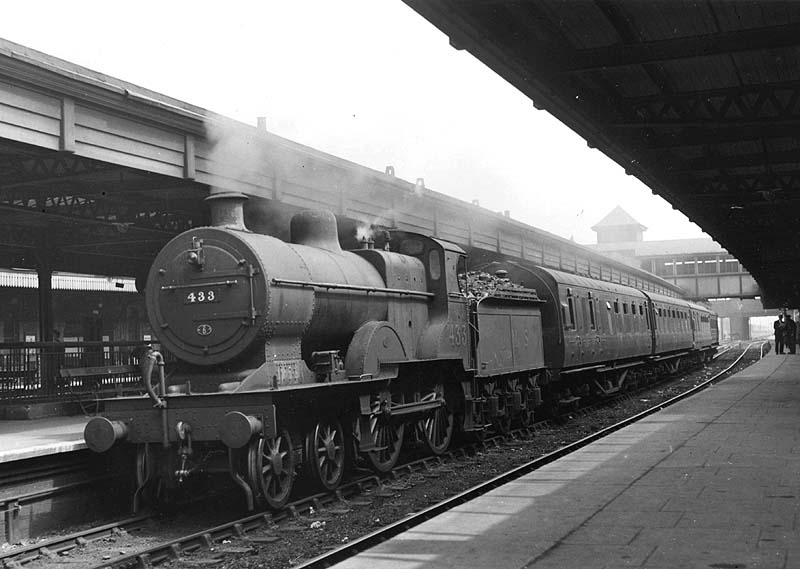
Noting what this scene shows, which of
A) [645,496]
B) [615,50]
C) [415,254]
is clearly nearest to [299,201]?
[415,254]

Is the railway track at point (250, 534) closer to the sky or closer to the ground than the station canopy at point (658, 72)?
closer to the ground

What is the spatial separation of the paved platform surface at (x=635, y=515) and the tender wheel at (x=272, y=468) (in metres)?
2.05

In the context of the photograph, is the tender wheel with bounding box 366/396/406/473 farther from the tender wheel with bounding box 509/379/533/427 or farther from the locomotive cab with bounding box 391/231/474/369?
the tender wheel with bounding box 509/379/533/427

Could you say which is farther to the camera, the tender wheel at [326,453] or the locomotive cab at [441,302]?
the locomotive cab at [441,302]

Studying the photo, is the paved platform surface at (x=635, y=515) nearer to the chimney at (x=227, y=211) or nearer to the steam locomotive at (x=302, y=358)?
the steam locomotive at (x=302, y=358)

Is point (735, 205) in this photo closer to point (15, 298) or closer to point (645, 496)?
point (645, 496)

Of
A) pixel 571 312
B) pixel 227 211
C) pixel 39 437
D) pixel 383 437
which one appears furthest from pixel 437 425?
pixel 571 312

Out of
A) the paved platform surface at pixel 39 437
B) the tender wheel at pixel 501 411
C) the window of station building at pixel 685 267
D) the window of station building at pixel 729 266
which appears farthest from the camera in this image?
the window of station building at pixel 685 267

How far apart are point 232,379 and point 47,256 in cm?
1064

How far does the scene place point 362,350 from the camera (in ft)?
30.3

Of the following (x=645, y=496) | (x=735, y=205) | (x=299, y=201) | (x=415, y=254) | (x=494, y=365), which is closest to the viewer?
(x=645, y=496)

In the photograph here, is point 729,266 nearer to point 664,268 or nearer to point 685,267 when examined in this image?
point 685,267

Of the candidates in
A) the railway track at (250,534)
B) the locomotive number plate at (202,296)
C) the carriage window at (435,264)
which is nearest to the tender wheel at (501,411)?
the carriage window at (435,264)

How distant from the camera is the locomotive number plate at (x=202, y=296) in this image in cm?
845
